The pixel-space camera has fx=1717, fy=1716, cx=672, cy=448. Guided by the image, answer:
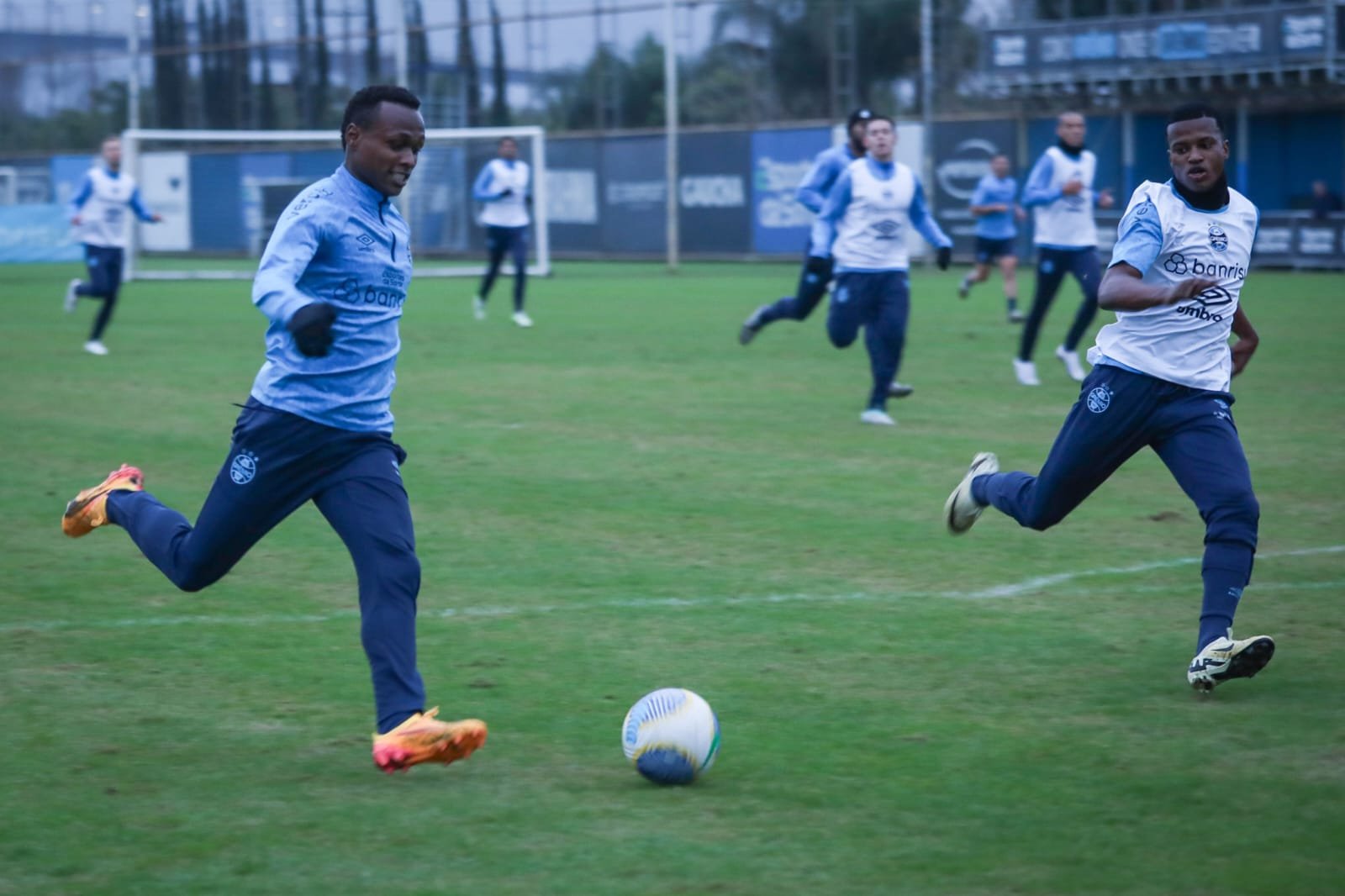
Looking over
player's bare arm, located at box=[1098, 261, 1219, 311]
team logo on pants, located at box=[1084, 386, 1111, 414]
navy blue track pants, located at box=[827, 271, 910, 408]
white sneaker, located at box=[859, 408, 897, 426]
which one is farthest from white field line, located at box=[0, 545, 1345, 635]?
white sneaker, located at box=[859, 408, 897, 426]

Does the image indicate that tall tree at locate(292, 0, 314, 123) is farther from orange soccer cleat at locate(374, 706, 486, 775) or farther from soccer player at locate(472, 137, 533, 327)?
orange soccer cleat at locate(374, 706, 486, 775)

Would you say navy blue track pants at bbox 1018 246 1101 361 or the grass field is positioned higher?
navy blue track pants at bbox 1018 246 1101 361

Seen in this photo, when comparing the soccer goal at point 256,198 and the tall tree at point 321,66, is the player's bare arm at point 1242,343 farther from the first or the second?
the tall tree at point 321,66

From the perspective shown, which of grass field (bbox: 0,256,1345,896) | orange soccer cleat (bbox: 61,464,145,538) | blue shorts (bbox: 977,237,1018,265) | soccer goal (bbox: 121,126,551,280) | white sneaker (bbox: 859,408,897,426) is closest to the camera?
grass field (bbox: 0,256,1345,896)

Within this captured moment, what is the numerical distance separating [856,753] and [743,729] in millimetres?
441

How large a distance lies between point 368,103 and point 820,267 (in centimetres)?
934

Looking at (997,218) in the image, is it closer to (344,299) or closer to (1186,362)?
(1186,362)

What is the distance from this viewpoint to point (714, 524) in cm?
902

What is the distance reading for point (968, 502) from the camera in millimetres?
7355

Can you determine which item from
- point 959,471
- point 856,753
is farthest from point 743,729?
point 959,471

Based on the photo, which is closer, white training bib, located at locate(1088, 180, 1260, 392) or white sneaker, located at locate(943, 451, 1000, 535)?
white training bib, located at locate(1088, 180, 1260, 392)

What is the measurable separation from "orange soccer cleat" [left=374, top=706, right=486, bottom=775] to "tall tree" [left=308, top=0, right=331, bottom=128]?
1938 inches

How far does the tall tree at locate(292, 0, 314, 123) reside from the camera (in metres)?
52.1

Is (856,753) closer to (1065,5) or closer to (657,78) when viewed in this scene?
(1065,5)
